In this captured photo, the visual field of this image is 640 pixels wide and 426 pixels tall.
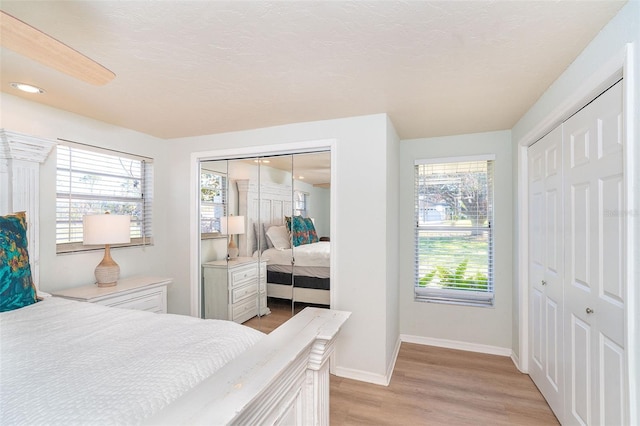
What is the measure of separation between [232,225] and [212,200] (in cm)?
41

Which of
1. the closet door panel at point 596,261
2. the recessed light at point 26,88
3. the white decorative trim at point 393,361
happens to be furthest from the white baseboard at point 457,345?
the recessed light at point 26,88

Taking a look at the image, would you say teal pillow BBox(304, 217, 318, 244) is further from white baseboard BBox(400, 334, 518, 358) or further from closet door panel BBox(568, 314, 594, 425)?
closet door panel BBox(568, 314, 594, 425)

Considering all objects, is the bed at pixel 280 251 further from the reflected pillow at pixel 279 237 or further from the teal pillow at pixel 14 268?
the teal pillow at pixel 14 268

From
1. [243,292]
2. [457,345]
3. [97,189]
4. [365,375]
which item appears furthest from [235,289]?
[457,345]

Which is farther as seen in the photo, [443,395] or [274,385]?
[443,395]

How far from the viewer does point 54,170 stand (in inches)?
97.3

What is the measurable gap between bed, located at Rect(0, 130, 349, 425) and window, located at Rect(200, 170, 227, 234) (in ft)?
5.35

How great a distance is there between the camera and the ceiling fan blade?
100cm

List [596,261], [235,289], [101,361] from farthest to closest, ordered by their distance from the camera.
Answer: [235,289], [596,261], [101,361]

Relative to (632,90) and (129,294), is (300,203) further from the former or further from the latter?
(632,90)

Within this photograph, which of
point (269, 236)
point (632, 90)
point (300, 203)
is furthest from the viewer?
point (269, 236)

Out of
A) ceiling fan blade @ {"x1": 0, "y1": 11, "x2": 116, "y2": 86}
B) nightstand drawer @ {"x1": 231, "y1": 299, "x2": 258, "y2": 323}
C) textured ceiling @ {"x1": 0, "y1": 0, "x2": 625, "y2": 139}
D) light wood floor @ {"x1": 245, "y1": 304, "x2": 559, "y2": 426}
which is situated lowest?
light wood floor @ {"x1": 245, "y1": 304, "x2": 559, "y2": 426}

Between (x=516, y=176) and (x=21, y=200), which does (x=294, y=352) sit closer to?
(x=21, y=200)

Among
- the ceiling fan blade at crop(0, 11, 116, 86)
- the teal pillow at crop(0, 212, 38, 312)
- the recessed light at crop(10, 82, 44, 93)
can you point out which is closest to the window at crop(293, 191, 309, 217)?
the ceiling fan blade at crop(0, 11, 116, 86)
